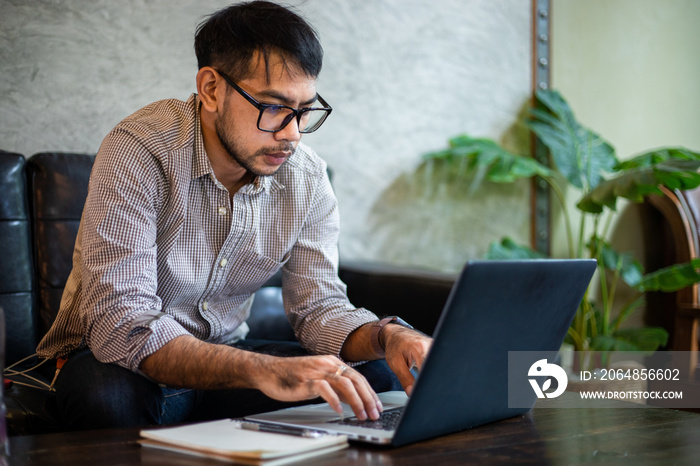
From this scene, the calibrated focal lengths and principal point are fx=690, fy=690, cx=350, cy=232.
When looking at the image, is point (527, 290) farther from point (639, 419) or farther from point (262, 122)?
point (262, 122)

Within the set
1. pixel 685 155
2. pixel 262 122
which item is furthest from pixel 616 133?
pixel 262 122

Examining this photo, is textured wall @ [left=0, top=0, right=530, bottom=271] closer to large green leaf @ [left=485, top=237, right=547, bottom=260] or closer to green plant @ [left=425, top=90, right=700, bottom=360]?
green plant @ [left=425, top=90, right=700, bottom=360]

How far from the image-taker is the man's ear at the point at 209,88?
1.32 meters

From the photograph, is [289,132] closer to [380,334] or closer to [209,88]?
[209,88]

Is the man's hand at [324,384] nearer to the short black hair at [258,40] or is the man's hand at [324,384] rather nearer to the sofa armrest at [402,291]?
the short black hair at [258,40]

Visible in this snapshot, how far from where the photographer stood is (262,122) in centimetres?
127

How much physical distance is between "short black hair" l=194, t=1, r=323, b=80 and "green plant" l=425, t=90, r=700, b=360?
1325 millimetres

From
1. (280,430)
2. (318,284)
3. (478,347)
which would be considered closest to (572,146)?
(318,284)

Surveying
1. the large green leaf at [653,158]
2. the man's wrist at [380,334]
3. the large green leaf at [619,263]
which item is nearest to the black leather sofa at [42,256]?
the man's wrist at [380,334]

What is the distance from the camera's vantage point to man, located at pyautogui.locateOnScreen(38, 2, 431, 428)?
1.08 meters

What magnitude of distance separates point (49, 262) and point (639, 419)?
136 centimetres

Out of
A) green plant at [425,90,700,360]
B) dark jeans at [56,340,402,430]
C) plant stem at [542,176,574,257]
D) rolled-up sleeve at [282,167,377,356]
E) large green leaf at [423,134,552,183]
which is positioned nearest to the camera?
dark jeans at [56,340,402,430]

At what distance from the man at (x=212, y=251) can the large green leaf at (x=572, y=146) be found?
4.53ft

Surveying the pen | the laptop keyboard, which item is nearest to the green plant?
the laptop keyboard
